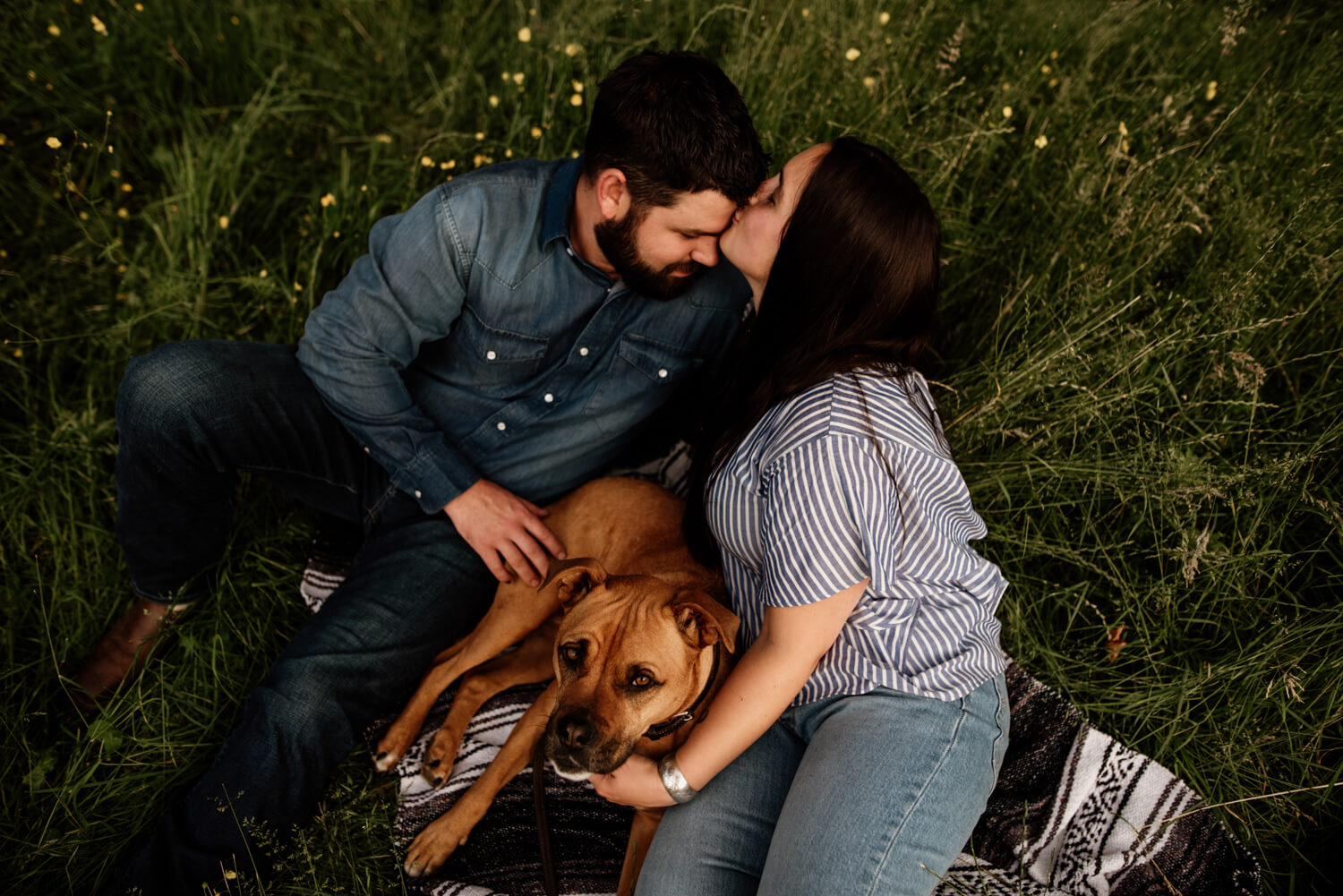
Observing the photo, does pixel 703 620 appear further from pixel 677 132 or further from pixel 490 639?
pixel 677 132

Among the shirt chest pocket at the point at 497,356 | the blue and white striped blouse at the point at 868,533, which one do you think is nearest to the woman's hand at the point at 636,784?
the blue and white striped blouse at the point at 868,533

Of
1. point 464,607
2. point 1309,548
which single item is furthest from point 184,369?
point 1309,548

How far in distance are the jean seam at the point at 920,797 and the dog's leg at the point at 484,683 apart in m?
1.59

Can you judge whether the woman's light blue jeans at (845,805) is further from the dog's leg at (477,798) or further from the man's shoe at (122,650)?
the man's shoe at (122,650)

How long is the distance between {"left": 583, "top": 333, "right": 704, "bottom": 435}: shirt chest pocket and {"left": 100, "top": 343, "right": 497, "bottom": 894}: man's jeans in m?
0.81

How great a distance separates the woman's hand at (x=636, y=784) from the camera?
8.05 ft

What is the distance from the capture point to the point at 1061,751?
289 cm

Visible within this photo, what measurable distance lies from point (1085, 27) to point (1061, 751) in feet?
11.3

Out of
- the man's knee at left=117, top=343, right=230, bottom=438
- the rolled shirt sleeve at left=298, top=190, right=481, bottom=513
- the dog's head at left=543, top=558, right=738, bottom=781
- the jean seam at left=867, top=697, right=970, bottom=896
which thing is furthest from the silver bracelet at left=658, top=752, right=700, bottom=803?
the man's knee at left=117, top=343, right=230, bottom=438

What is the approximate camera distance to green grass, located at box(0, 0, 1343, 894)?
292 centimetres

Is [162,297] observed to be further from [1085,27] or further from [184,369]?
[1085,27]

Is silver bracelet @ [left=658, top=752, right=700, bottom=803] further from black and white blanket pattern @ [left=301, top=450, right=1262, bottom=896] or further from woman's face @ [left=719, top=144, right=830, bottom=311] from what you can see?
woman's face @ [left=719, top=144, right=830, bottom=311]

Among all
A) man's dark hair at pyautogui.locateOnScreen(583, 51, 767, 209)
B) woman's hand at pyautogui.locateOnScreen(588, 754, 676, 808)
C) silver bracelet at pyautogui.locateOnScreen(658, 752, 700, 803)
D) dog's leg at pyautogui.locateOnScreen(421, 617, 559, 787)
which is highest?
man's dark hair at pyautogui.locateOnScreen(583, 51, 767, 209)

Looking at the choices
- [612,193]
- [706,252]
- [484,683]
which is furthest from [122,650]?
[706,252]
